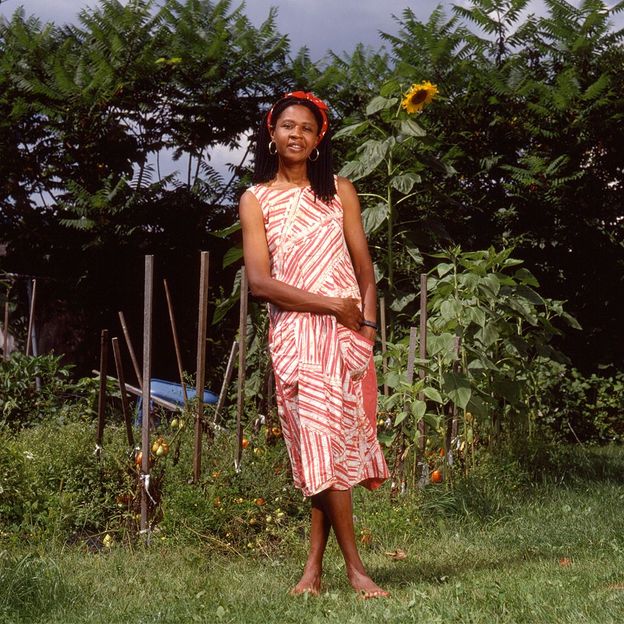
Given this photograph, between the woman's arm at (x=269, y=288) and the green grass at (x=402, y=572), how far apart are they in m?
0.99

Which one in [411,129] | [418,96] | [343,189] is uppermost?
[418,96]

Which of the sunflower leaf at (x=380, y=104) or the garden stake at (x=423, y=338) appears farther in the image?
the sunflower leaf at (x=380, y=104)

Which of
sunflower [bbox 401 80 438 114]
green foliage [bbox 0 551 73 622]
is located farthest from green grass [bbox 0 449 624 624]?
sunflower [bbox 401 80 438 114]

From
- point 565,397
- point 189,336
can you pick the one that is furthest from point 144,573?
point 565,397

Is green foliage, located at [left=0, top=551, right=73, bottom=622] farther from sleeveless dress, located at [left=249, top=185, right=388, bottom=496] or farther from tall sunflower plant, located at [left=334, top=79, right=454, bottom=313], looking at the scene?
tall sunflower plant, located at [left=334, top=79, right=454, bottom=313]

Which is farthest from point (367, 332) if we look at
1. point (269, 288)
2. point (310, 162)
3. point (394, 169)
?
point (394, 169)

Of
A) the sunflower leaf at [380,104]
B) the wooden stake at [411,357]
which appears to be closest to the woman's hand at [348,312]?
the wooden stake at [411,357]

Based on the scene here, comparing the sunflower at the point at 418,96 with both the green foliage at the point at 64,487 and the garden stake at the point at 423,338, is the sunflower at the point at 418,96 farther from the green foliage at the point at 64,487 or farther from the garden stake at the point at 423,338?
the green foliage at the point at 64,487

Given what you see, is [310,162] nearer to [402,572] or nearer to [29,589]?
[402,572]

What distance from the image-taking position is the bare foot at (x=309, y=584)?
11.8ft

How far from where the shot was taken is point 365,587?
3.54 meters

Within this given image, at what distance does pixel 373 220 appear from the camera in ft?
19.8

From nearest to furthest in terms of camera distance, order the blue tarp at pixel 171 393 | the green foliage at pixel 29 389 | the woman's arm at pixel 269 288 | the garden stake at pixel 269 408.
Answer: the woman's arm at pixel 269 288 → the garden stake at pixel 269 408 → the green foliage at pixel 29 389 → the blue tarp at pixel 171 393

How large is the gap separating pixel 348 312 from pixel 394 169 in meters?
2.63
